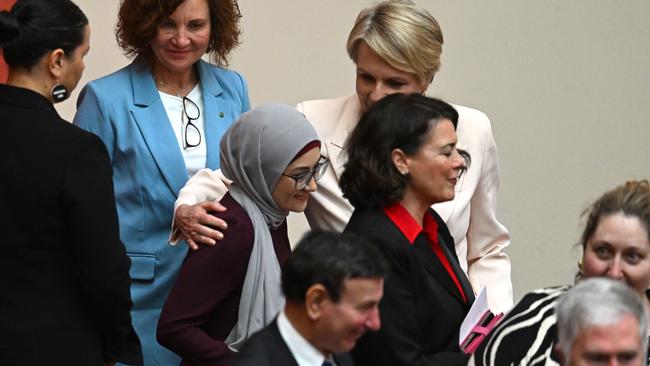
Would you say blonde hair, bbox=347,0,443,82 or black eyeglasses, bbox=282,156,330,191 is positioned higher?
blonde hair, bbox=347,0,443,82

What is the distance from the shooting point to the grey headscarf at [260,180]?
4047mm

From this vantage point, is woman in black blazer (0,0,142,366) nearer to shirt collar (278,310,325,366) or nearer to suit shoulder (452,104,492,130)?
shirt collar (278,310,325,366)

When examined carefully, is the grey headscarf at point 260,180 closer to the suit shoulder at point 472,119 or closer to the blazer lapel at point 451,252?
the blazer lapel at point 451,252

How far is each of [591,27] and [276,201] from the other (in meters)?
3.14

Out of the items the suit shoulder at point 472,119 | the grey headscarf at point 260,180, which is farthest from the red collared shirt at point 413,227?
the suit shoulder at point 472,119

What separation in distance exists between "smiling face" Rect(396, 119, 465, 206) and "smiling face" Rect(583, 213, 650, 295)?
0.41 metres

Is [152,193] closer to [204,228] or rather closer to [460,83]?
[204,228]

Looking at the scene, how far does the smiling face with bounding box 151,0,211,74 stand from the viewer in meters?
4.70

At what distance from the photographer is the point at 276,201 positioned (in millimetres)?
4160

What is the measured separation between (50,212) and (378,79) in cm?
125

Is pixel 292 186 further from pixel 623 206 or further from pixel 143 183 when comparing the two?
pixel 623 206

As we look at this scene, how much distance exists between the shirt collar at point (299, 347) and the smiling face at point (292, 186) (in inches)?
34.5

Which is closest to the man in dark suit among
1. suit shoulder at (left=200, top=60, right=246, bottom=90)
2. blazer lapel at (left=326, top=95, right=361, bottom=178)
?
blazer lapel at (left=326, top=95, right=361, bottom=178)

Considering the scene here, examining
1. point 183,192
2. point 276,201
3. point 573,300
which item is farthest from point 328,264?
point 183,192
